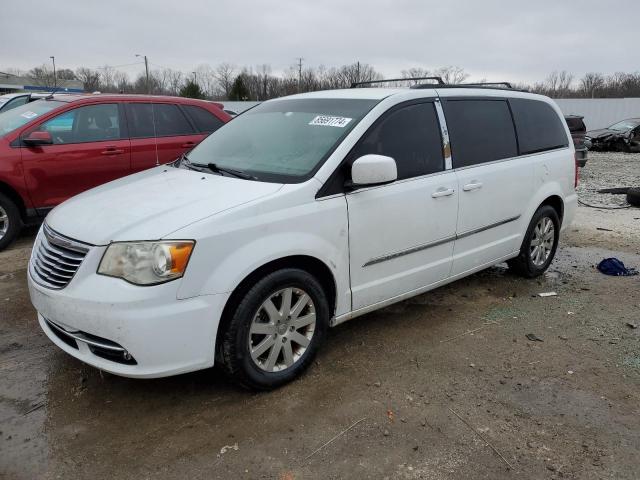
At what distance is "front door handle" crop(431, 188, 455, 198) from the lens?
3886 mm

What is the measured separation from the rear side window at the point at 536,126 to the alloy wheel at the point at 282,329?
2.69 meters

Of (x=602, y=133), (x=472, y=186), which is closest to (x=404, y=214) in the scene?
(x=472, y=186)

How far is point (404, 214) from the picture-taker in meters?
3.68

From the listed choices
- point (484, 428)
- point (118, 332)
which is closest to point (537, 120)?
point (484, 428)

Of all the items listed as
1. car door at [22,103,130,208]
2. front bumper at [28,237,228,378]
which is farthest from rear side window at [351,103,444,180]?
car door at [22,103,130,208]

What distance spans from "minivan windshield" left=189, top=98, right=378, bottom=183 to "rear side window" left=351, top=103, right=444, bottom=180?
6.4 inches

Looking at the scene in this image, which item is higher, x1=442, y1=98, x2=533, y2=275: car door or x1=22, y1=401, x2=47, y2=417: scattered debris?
x1=442, y1=98, x2=533, y2=275: car door

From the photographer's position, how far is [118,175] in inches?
258

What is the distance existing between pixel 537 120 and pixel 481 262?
158 centimetres

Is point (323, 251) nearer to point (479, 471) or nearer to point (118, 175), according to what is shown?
point (479, 471)

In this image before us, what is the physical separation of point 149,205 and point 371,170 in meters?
1.32

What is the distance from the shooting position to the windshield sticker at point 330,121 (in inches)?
142

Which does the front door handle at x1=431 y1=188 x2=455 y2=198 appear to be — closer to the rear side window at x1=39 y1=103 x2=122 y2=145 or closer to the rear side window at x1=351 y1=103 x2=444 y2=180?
the rear side window at x1=351 y1=103 x2=444 y2=180

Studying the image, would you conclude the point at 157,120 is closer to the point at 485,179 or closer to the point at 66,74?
the point at 485,179
